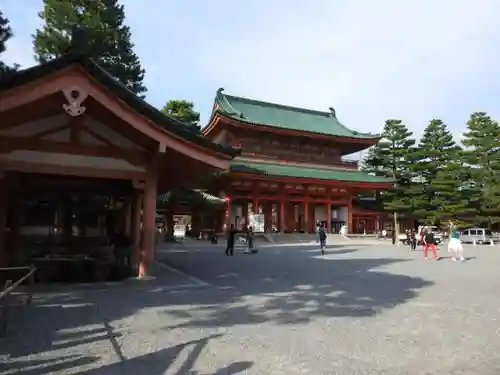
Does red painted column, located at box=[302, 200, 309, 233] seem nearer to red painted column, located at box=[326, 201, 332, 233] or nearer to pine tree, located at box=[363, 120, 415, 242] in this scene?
red painted column, located at box=[326, 201, 332, 233]

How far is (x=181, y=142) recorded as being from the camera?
34.8 feet

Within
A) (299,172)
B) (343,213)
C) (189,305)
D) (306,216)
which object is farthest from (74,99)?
(343,213)

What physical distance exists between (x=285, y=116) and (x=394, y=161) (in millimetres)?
12141

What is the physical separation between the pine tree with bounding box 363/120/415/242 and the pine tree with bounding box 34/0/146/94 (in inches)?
1082

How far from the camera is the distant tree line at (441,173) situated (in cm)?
4341

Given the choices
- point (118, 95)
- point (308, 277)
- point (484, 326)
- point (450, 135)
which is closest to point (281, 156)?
point (450, 135)

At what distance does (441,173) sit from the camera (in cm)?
4397

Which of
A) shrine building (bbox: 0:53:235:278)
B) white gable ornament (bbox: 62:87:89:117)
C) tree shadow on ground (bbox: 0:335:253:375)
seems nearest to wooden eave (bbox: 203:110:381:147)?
shrine building (bbox: 0:53:235:278)

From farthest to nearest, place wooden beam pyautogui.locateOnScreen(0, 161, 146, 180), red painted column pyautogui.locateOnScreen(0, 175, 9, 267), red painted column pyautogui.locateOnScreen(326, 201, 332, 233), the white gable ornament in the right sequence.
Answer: red painted column pyautogui.locateOnScreen(326, 201, 332, 233) < red painted column pyautogui.locateOnScreen(0, 175, 9, 267) < wooden beam pyautogui.locateOnScreen(0, 161, 146, 180) < the white gable ornament

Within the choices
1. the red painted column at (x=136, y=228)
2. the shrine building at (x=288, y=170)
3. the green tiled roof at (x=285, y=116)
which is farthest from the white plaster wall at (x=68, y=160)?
the green tiled roof at (x=285, y=116)

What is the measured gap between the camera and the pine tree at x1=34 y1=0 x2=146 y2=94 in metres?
26.4

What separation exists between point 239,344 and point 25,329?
2.99 metres

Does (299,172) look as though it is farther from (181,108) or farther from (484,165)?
(484,165)

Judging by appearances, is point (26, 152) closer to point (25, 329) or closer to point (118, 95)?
point (118, 95)
